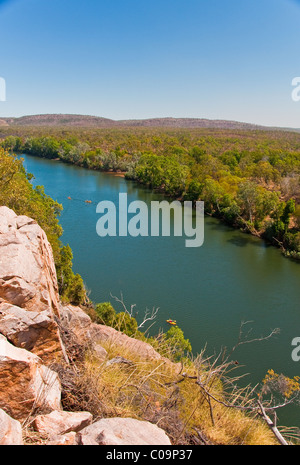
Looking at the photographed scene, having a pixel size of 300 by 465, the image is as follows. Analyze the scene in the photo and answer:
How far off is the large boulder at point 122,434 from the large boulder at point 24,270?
211 cm

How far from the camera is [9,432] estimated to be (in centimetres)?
288

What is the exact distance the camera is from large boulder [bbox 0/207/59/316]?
4996 millimetres

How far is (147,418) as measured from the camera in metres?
3.83

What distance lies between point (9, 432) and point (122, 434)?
102 cm

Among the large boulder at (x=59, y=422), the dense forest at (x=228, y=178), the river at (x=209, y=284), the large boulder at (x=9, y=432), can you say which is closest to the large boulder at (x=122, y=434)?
the large boulder at (x=59, y=422)

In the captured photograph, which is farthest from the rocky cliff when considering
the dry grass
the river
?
the river

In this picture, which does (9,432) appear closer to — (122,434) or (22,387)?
(22,387)

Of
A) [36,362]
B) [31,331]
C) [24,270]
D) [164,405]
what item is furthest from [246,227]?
[36,362]

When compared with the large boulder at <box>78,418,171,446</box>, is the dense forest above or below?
above

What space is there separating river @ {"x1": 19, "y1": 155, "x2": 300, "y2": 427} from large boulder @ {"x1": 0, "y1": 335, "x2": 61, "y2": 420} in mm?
10732

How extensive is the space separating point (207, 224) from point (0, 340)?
106ft

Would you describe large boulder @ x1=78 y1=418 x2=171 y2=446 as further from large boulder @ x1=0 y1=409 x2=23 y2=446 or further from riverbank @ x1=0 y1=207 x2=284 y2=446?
large boulder @ x1=0 y1=409 x2=23 y2=446

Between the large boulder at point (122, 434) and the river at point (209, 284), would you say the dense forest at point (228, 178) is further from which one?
the large boulder at point (122, 434)

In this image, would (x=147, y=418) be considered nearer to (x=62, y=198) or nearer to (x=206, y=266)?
(x=206, y=266)
